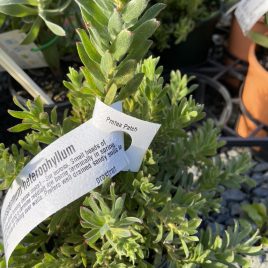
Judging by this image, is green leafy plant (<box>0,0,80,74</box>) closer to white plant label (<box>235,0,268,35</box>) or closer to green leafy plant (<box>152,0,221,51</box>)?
green leafy plant (<box>152,0,221,51</box>)

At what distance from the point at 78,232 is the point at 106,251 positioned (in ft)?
0.36

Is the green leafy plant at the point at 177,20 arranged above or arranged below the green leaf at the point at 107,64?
below

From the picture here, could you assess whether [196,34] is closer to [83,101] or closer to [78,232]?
[83,101]

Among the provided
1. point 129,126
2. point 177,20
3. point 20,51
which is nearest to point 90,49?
point 129,126

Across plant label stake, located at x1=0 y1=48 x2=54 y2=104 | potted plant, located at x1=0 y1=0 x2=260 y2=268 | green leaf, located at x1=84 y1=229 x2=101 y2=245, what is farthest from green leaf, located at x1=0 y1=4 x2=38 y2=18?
green leaf, located at x1=84 y1=229 x2=101 y2=245

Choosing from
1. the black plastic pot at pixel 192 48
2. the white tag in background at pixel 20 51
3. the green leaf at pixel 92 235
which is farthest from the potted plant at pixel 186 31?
the green leaf at pixel 92 235

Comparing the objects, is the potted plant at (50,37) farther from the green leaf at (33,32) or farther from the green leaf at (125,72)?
the green leaf at (125,72)

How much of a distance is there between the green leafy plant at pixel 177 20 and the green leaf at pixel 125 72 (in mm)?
802

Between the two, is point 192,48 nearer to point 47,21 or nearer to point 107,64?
point 47,21

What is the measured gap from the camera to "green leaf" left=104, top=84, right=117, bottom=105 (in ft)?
2.20

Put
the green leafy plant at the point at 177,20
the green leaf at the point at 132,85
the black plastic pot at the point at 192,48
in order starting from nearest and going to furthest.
A: 1. the green leaf at the point at 132,85
2. the green leafy plant at the point at 177,20
3. the black plastic pot at the point at 192,48

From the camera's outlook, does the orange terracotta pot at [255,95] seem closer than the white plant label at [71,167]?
No

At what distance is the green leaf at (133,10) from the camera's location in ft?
2.00

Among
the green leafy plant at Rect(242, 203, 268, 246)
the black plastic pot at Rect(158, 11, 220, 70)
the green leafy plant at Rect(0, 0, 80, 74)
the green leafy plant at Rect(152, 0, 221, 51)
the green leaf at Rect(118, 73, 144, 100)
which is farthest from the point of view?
the black plastic pot at Rect(158, 11, 220, 70)
